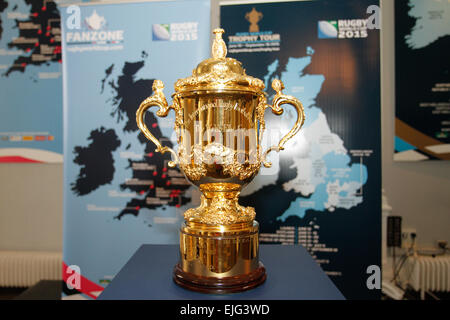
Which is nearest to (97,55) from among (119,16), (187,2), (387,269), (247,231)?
(119,16)

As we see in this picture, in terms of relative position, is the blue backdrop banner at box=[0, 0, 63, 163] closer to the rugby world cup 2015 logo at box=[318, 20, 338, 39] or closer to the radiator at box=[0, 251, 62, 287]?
the radiator at box=[0, 251, 62, 287]

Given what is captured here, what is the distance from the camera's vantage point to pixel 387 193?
245cm

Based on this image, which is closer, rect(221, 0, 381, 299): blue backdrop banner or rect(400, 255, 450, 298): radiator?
rect(221, 0, 381, 299): blue backdrop banner

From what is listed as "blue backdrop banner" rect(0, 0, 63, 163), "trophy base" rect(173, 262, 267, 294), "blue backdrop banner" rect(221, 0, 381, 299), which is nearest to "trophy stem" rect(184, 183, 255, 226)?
"trophy base" rect(173, 262, 267, 294)

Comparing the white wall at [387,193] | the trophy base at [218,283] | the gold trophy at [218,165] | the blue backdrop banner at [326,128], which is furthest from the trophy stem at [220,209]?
the white wall at [387,193]

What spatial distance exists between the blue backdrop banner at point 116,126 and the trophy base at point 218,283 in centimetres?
95

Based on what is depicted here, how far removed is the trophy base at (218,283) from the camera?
3.21 feet

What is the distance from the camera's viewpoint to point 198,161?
1047 mm

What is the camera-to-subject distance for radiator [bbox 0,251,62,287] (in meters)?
2.51

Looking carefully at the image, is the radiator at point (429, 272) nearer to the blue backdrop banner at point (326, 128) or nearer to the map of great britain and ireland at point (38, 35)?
the blue backdrop banner at point (326, 128)

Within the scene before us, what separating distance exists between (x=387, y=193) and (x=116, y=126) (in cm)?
201

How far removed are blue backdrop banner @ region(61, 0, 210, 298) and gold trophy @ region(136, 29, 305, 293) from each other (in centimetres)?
86
